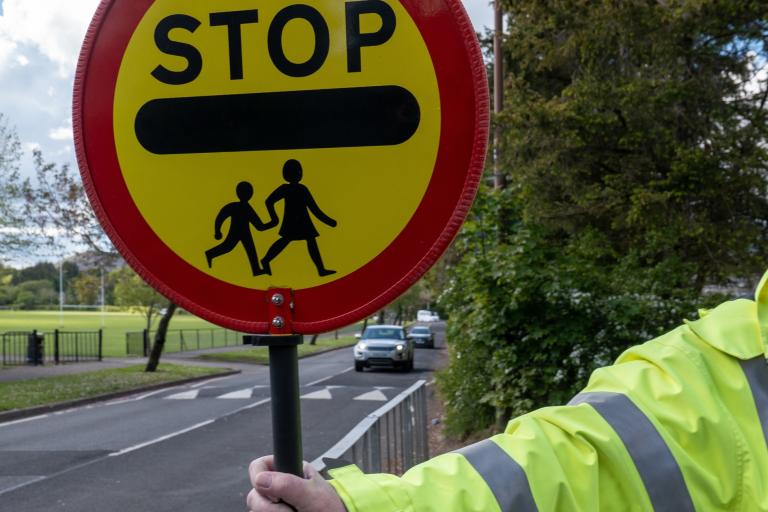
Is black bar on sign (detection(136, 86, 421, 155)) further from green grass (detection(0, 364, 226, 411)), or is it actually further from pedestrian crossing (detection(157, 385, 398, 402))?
pedestrian crossing (detection(157, 385, 398, 402))

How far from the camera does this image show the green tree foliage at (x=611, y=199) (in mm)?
6762

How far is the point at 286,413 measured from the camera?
1.23 metres

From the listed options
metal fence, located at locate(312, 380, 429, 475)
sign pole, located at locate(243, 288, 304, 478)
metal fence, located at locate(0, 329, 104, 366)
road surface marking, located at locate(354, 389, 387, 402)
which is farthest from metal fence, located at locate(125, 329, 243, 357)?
sign pole, located at locate(243, 288, 304, 478)

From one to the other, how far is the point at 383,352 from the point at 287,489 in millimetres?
24829

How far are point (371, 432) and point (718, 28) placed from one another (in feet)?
18.8

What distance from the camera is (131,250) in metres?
1.38

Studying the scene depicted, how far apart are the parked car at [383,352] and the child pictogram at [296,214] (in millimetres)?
24587

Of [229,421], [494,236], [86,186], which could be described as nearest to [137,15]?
[86,186]

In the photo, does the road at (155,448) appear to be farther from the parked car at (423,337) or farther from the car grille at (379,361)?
the parked car at (423,337)

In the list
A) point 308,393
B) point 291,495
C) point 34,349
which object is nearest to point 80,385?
point 308,393

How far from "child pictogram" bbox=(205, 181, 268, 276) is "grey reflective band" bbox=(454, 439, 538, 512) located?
1.65ft

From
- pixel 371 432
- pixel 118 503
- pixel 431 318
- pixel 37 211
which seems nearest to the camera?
pixel 371 432

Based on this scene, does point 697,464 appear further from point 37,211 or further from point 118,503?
point 37,211

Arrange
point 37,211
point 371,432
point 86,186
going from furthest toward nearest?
1. point 37,211
2. point 371,432
3. point 86,186
